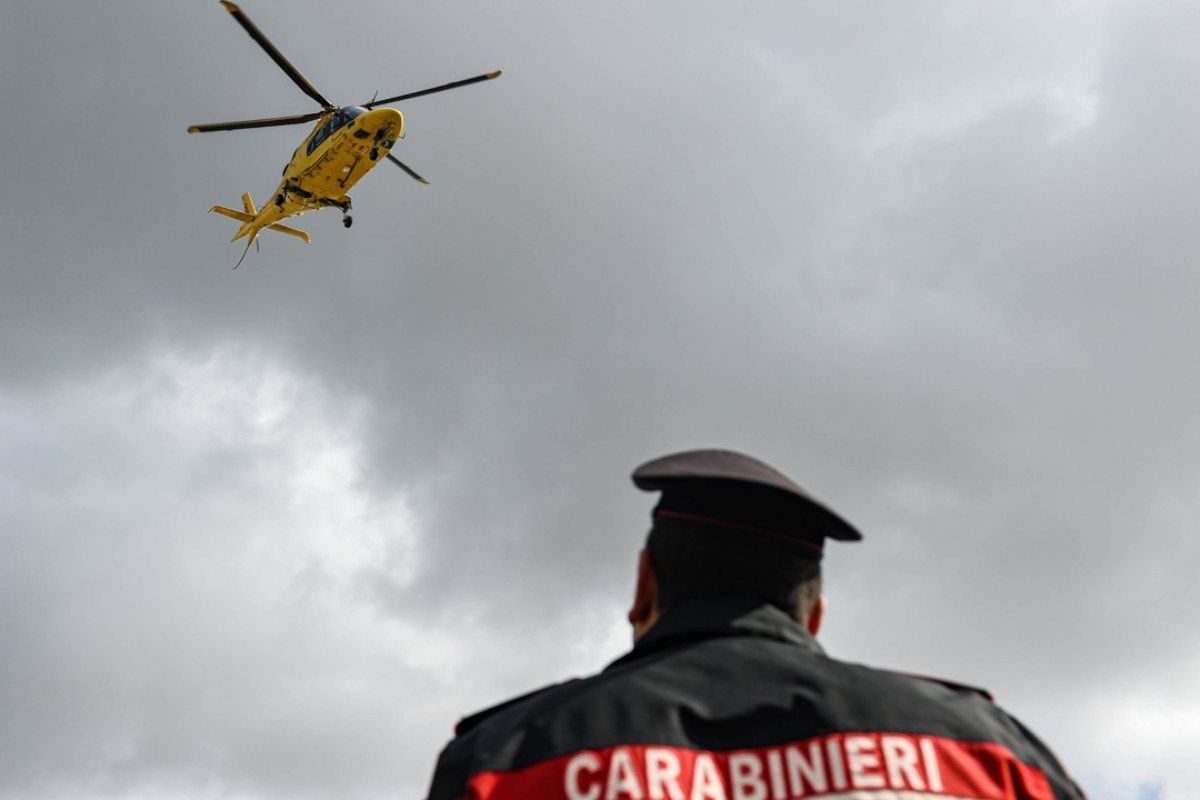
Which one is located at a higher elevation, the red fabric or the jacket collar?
the jacket collar

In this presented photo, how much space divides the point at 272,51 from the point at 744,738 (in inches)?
1718

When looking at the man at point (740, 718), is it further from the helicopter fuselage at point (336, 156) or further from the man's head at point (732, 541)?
the helicopter fuselage at point (336, 156)

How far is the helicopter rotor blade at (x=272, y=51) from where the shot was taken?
1648 inches

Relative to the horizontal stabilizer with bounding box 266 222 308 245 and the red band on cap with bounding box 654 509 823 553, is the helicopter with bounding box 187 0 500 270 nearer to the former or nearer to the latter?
the horizontal stabilizer with bounding box 266 222 308 245

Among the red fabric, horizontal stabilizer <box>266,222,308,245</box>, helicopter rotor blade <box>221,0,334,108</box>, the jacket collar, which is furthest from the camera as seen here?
horizontal stabilizer <box>266,222,308,245</box>

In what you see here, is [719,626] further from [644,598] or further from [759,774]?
[759,774]

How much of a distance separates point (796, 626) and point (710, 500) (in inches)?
19.8

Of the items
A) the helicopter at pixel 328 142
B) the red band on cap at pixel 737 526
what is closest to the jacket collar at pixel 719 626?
the red band on cap at pixel 737 526

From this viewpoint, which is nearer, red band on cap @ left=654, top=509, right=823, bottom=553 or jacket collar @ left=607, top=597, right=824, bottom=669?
jacket collar @ left=607, top=597, right=824, bottom=669

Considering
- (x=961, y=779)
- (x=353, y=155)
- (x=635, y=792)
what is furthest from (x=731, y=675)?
(x=353, y=155)

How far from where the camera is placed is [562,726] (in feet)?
11.3

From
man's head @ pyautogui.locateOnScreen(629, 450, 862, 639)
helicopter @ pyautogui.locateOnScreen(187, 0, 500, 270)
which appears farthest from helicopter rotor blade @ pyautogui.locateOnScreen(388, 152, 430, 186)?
man's head @ pyautogui.locateOnScreen(629, 450, 862, 639)

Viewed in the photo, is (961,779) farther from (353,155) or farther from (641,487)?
Answer: (353,155)

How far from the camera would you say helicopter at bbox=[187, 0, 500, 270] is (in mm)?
42062
